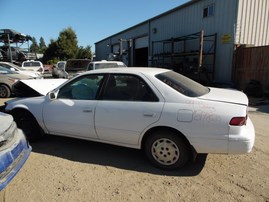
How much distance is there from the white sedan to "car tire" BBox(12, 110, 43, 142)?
0.37 feet

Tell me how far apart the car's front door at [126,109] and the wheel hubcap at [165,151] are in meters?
0.31

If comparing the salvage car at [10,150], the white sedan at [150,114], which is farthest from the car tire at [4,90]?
the salvage car at [10,150]

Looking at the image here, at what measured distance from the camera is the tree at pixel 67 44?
45.6m

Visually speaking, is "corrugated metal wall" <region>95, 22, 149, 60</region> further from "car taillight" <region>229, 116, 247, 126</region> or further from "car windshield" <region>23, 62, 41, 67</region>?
"car taillight" <region>229, 116, 247, 126</region>

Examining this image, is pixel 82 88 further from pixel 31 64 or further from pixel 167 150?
pixel 31 64

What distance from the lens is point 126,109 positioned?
3484 millimetres

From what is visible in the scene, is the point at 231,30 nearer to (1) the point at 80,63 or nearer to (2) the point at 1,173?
(1) the point at 80,63

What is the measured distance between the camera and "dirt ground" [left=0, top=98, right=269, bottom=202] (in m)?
2.86

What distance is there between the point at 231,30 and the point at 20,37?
2541 cm

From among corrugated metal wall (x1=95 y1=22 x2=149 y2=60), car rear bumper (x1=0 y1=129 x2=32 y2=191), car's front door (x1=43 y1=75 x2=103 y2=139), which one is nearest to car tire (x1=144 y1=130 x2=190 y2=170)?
car's front door (x1=43 y1=75 x2=103 y2=139)

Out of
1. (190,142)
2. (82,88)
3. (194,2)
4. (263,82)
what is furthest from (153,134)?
(194,2)

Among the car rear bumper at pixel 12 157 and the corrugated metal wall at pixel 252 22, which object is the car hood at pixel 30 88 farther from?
the corrugated metal wall at pixel 252 22

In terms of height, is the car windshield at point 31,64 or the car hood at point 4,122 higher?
the car windshield at point 31,64

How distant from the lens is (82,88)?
163 inches
